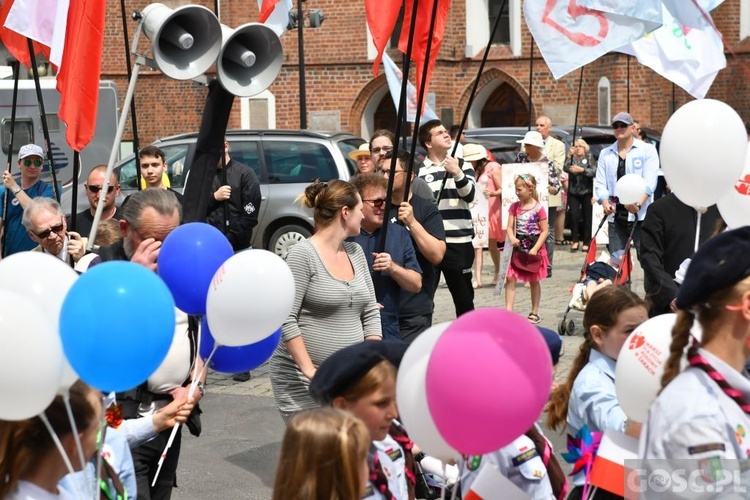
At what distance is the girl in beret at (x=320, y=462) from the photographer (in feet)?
9.61

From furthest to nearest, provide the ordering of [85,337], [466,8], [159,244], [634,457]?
[466,8] → [159,244] → [634,457] → [85,337]

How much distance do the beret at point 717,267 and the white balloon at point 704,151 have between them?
5.63 ft

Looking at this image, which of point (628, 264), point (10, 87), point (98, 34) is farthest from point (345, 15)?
point (98, 34)

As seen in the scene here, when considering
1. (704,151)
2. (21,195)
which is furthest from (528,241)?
(704,151)

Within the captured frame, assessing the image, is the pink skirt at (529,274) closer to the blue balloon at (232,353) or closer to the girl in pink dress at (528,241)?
the girl in pink dress at (528,241)

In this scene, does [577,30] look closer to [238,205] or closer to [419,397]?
[238,205]

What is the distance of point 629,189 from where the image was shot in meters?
10.2

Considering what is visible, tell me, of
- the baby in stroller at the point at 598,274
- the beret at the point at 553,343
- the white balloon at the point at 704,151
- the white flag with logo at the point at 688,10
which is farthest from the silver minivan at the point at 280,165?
the beret at the point at 553,343

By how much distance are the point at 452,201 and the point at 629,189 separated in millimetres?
1529

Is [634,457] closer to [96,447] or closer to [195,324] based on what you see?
[96,447]

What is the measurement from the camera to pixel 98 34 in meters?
7.84

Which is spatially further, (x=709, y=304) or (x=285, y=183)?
(x=285, y=183)

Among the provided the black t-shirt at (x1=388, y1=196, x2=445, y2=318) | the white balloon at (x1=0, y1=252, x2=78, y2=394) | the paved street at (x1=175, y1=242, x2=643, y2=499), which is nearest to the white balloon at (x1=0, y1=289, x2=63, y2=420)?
the white balloon at (x1=0, y1=252, x2=78, y2=394)

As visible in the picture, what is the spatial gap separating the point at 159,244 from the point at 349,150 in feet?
37.0
